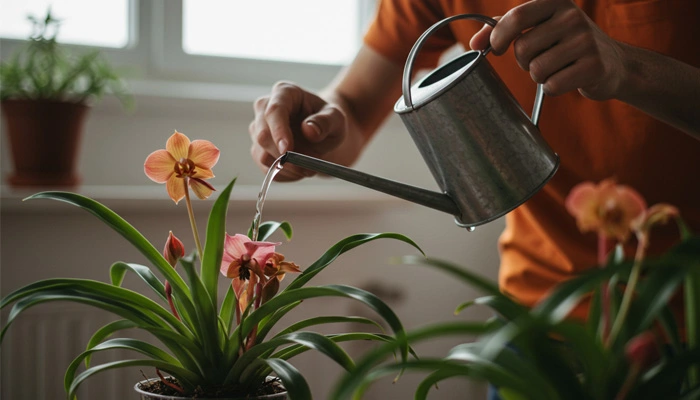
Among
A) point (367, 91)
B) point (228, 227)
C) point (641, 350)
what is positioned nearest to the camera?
point (641, 350)

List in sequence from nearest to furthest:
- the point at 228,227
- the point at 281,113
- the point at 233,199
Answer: the point at 281,113 < the point at 233,199 < the point at 228,227

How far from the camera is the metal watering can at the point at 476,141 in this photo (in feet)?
2.21

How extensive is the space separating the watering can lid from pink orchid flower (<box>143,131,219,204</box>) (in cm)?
19

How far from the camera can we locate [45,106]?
1.50 m

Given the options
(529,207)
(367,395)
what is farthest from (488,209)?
(367,395)

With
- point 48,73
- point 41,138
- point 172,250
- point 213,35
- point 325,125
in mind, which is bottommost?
point 172,250

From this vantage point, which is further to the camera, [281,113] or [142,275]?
[281,113]

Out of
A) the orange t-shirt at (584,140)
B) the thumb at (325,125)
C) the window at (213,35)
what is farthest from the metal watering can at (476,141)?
the window at (213,35)

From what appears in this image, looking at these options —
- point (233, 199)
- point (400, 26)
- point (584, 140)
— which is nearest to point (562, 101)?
point (584, 140)

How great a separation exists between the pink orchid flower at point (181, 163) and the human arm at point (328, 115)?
230mm

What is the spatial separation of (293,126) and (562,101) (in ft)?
1.41

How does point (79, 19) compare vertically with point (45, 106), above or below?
above

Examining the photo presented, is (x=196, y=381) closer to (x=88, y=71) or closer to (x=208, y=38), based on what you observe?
(x=88, y=71)

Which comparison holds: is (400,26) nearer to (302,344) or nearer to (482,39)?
(482,39)
